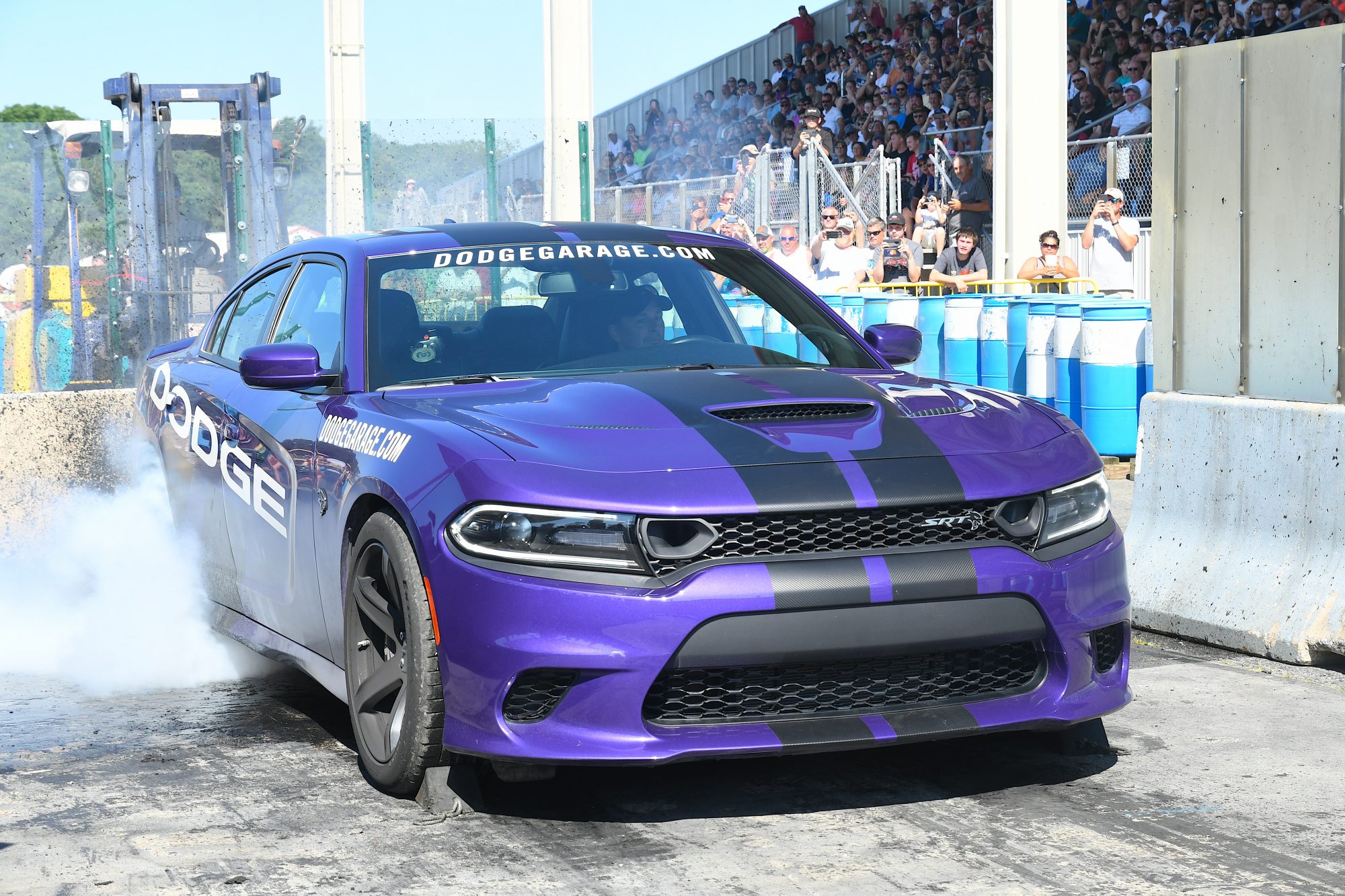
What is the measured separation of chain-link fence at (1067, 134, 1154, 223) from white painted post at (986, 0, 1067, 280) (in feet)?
2.73

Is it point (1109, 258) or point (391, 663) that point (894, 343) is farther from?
point (1109, 258)

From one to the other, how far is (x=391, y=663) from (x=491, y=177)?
12.4 m

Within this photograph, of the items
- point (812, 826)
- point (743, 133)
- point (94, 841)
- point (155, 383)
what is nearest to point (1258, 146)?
point (812, 826)

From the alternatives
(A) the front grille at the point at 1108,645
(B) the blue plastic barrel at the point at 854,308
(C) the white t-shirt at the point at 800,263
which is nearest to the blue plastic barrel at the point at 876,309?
(B) the blue plastic barrel at the point at 854,308

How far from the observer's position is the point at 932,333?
12586 mm

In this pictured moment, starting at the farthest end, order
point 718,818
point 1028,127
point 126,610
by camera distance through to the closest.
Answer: point 1028,127
point 126,610
point 718,818

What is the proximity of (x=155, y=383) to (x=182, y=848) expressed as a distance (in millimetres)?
3018

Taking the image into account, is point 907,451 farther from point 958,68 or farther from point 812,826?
point 958,68

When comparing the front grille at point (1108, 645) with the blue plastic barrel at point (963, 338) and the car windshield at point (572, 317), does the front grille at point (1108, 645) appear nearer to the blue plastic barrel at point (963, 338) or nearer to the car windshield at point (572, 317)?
the car windshield at point (572, 317)

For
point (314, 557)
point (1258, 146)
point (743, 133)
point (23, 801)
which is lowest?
point (23, 801)

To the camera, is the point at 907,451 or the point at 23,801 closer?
the point at 907,451

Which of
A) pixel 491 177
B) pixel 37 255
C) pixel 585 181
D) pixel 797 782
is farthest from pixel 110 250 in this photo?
pixel 797 782

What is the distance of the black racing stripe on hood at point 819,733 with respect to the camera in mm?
3891

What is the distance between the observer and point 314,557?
4801 millimetres
